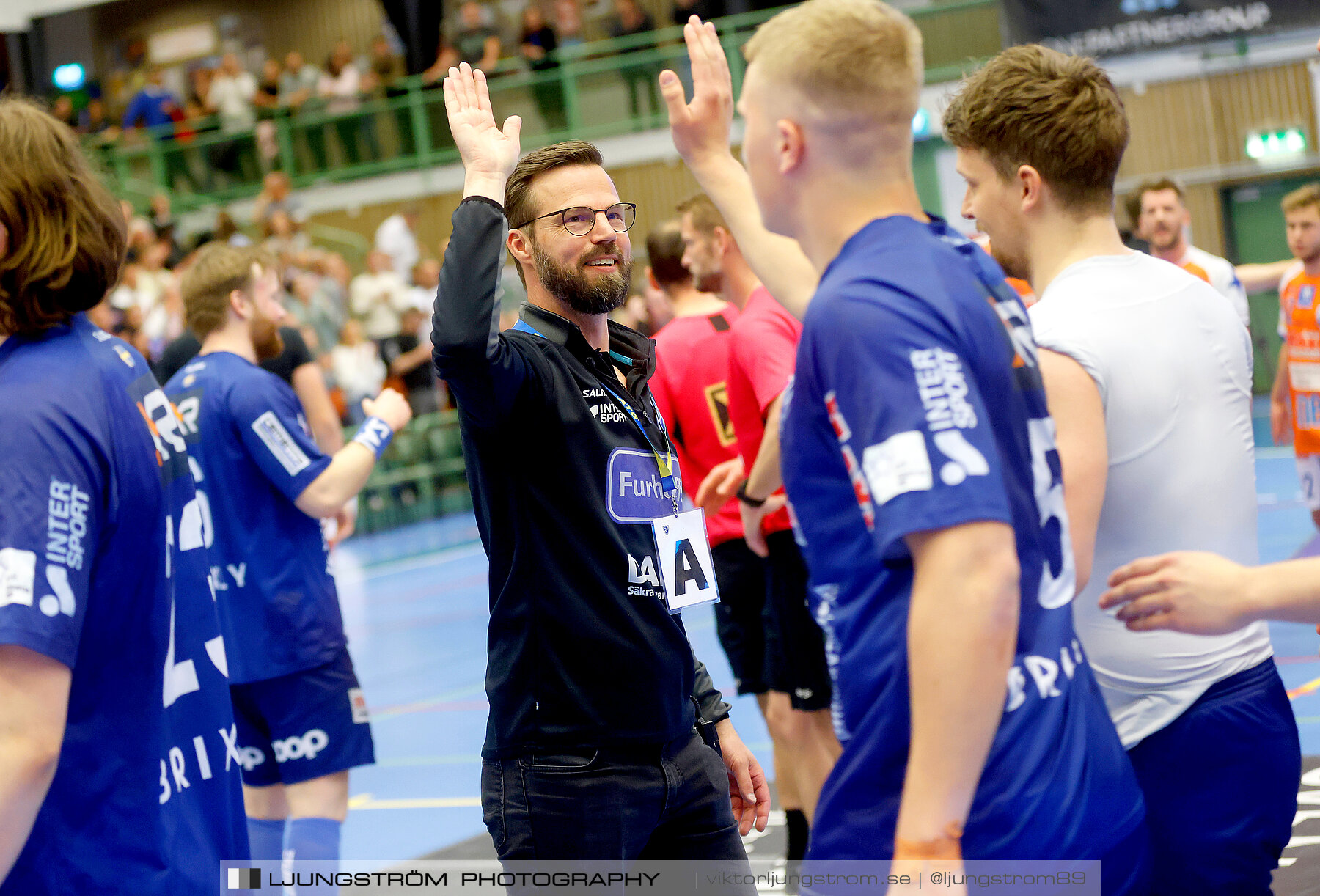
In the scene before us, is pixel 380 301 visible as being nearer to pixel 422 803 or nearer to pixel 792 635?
pixel 422 803

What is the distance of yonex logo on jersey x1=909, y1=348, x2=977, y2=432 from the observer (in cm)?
143

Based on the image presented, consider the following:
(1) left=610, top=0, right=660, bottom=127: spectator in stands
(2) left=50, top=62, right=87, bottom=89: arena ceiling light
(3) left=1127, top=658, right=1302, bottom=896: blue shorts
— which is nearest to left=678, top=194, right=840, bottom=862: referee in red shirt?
(3) left=1127, top=658, right=1302, bottom=896: blue shorts

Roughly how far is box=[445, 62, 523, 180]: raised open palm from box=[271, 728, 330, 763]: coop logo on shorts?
2.19 m

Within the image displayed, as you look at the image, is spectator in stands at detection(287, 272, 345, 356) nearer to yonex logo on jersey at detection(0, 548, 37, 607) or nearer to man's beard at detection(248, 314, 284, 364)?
man's beard at detection(248, 314, 284, 364)

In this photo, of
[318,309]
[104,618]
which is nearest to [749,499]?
[104,618]

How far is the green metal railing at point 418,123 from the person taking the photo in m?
16.0

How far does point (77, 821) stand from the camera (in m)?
1.78

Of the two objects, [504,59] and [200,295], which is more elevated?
[504,59]

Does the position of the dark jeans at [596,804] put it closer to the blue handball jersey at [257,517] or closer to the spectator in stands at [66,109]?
the blue handball jersey at [257,517]

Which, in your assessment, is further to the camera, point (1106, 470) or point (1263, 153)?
point (1263, 153)

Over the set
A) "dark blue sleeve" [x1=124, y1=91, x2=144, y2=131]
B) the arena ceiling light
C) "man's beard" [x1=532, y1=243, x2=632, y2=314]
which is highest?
the arena ceiling light

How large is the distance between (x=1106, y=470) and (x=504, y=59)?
17599 mm

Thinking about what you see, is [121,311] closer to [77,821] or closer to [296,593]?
[296,593]

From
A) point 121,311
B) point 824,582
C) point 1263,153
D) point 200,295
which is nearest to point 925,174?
point 1263,153
